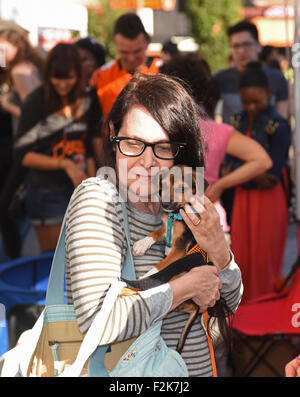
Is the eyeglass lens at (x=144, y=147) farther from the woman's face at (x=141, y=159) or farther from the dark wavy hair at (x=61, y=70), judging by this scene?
the dark wavy hair at (x=61, y=70)

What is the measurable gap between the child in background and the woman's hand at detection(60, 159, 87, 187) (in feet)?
3.73

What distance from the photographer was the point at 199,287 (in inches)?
62.5

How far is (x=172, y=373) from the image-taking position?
1.54 m

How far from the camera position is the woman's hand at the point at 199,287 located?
5.12ft

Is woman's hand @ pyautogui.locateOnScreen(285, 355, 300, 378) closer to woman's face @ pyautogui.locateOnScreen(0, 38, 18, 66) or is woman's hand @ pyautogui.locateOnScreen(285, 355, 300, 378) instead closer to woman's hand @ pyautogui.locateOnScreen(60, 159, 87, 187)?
woman's hand @ pyautogui.locateOnScreen(60, 159, 87, 187)

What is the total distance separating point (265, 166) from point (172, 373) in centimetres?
201

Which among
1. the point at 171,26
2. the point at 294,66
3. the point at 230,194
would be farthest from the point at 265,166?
the point at 171,26

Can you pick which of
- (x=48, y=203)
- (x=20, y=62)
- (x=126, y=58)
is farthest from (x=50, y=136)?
(x=20, y=62)

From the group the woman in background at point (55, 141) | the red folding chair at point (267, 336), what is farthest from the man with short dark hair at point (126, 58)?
the red folding chair at point (267, 336)

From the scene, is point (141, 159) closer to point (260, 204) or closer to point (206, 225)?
point (206, 225)

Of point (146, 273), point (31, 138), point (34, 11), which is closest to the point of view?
point (146, 273)

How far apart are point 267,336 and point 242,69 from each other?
2.94 m

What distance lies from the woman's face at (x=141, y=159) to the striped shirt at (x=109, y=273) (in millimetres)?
104
